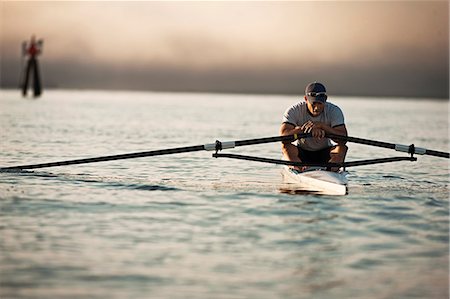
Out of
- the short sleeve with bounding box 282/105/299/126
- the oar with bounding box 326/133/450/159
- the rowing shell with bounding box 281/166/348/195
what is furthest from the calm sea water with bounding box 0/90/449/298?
the short sleeve with bounding box 282/105/299/126

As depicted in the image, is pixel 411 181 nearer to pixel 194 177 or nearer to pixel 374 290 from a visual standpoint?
pixel 194 177

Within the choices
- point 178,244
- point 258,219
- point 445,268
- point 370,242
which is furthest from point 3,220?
point 445,268

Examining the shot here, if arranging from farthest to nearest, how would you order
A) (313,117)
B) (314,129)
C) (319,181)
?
(313,117)
(319,181)
(314,129)

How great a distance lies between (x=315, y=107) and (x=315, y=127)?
0.65 m

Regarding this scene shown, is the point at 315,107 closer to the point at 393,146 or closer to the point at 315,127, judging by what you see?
the point at 315,127

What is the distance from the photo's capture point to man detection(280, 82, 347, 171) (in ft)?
54.9

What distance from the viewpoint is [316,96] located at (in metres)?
16.8

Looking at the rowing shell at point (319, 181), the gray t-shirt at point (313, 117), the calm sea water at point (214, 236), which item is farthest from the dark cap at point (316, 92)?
the calm sea water at point (214, 236)

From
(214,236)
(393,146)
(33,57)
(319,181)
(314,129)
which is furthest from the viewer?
(33,57)

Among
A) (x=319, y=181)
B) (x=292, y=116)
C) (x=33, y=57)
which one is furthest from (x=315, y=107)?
(x=33, y=57)

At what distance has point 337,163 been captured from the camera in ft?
55.9

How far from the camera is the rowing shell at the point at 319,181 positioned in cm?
1619

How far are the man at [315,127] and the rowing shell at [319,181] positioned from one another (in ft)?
0.99

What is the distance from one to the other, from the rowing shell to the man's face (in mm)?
1242
